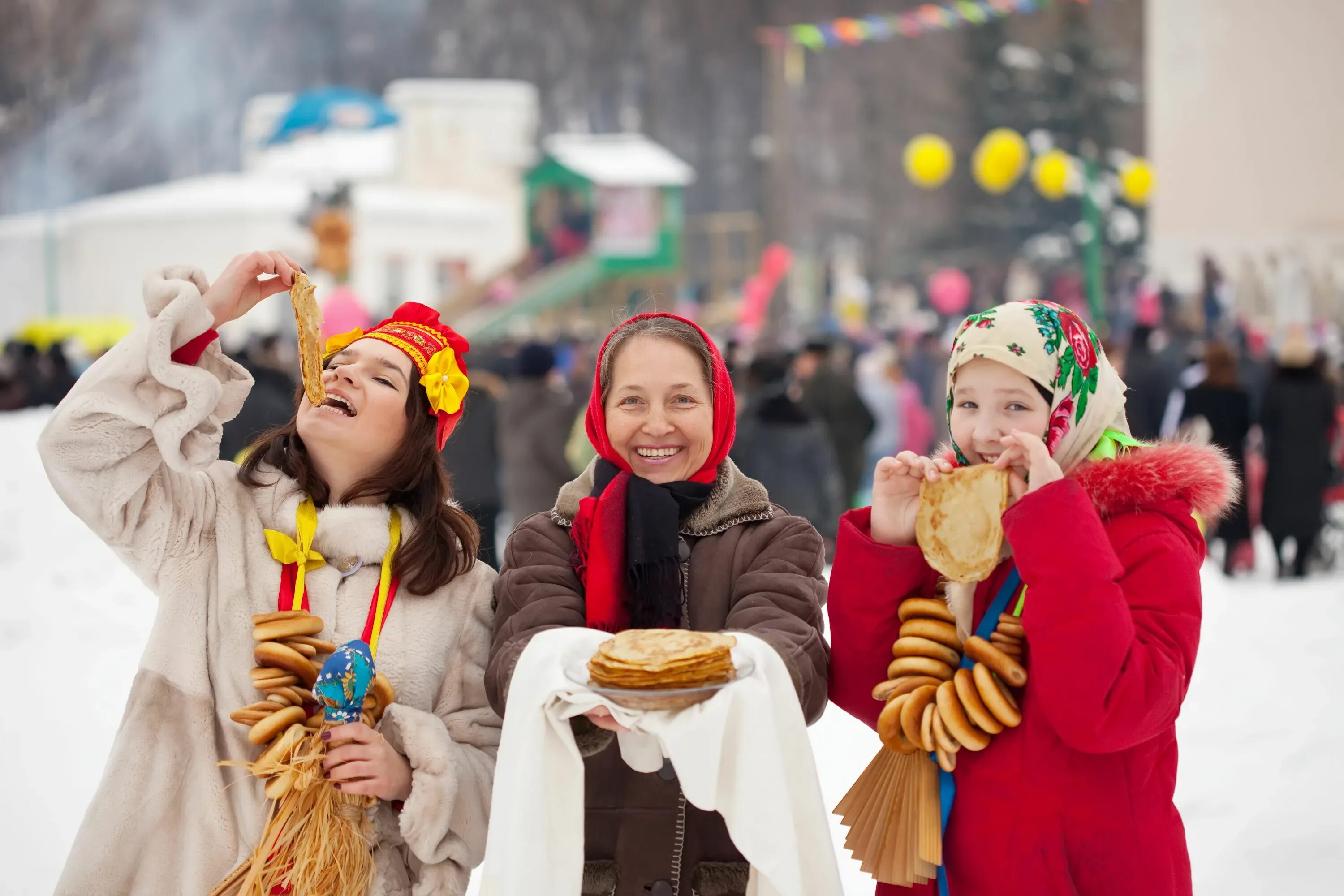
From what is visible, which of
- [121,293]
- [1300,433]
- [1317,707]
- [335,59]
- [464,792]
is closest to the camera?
[464,792]

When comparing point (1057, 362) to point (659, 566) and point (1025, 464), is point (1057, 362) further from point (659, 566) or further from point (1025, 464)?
point (659, 566)

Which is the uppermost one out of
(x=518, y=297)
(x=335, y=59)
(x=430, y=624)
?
(x=335, y=59)

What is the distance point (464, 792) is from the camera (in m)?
1.89

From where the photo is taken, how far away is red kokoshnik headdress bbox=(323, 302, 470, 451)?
209cm

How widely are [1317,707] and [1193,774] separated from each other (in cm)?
115

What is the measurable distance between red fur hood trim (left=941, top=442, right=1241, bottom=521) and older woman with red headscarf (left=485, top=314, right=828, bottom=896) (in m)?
0.43

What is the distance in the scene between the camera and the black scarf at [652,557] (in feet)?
5.95

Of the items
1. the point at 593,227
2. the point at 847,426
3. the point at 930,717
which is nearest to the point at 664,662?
the point at 930,717

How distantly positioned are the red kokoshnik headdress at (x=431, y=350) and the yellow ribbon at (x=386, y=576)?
17 centimetres

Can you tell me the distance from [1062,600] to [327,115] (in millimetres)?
19077

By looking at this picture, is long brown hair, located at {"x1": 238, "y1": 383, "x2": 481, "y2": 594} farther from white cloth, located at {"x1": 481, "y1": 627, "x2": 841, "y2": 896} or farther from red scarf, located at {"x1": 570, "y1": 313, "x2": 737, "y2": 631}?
white cloth, located at {"x1": 481, "y1": 627, "x2": 841, "y2": 896}

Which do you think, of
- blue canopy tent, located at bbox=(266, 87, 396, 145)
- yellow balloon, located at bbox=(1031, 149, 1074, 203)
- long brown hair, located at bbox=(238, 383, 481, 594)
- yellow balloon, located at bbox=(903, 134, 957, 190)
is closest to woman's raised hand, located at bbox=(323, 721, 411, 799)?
long brown hair, located at bbox=(238, 383, 481, 594)

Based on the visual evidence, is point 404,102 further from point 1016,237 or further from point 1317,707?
point 1317,707

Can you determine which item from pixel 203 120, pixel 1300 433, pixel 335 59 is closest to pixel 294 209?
pixel 203 120
